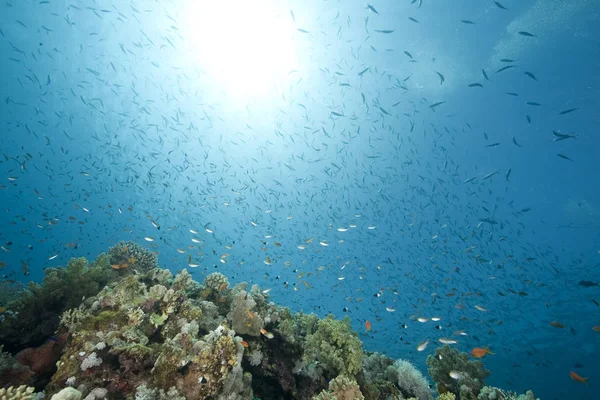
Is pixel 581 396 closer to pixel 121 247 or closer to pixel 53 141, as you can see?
pixel 121 247

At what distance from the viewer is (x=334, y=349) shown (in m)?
6.57

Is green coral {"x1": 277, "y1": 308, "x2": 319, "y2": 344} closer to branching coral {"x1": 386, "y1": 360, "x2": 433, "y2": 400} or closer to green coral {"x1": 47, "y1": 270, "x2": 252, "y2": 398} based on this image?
green coral {"x1": 47, "y1": 270, "x2": 252, "y2": 398}

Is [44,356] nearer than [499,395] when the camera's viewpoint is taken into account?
Yes

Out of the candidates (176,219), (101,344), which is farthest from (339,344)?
(176,219)

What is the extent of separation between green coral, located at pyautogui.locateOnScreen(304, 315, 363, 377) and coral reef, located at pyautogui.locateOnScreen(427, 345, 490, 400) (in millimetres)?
3252

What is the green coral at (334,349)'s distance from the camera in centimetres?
629

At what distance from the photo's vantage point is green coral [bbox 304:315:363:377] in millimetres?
6289

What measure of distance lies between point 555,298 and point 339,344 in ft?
162

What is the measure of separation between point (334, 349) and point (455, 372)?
3755mm

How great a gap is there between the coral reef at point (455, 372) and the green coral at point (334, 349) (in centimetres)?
325

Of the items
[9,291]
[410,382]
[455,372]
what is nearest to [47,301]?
[9,291]

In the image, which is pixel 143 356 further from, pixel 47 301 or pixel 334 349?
pixel 47 301

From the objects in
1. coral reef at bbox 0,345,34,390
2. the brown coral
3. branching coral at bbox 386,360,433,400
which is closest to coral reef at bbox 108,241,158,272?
the brown coral

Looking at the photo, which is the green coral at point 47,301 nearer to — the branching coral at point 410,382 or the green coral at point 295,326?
the green coral at point 295,326
